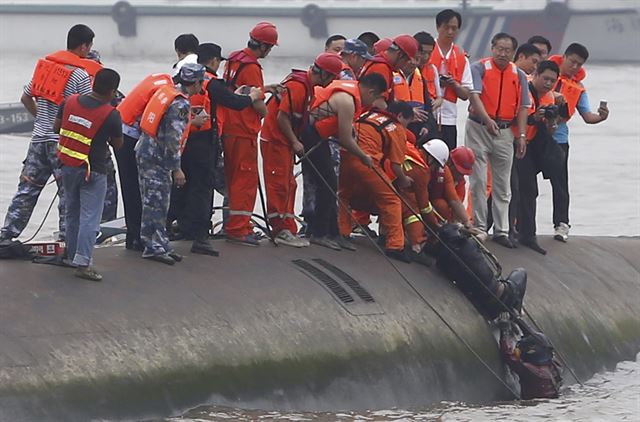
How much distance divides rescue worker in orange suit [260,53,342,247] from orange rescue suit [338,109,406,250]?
0.60 m

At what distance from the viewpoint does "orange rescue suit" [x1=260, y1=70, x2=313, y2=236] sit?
14188 millimetres

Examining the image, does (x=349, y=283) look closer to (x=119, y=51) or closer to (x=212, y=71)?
(x=212, y=71)

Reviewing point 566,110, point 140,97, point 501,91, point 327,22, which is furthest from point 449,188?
point 327,22

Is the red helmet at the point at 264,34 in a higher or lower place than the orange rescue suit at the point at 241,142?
higher

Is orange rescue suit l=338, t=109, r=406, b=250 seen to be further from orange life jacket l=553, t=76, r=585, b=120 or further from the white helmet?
orange life jacket l=553, t=76, r=585, b=120

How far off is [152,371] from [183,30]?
73.4 meters

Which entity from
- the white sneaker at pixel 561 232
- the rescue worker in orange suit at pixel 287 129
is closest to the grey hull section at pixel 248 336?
the rescue worker in orange suit at pixel 287 129

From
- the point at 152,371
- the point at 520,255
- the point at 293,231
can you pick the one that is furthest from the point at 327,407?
the point at 520,255

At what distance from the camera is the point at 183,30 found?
83438 millimetres

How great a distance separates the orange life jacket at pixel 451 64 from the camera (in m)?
16.9

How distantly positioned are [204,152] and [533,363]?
12.5 feet

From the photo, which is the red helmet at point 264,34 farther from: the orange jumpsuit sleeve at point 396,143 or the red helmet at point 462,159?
the red helmet at point 462,159

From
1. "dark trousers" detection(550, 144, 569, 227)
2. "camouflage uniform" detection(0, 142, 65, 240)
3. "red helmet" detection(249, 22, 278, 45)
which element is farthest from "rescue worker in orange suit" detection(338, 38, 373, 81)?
"camouflage uniform" detection(0, 142, 65, 240)

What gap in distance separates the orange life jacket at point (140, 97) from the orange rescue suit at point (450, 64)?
16.0 feet
